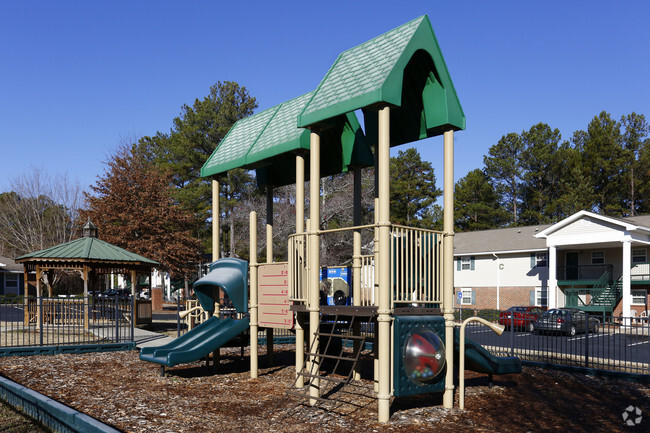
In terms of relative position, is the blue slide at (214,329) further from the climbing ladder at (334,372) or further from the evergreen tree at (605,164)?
the evergreen tree at (605,164)

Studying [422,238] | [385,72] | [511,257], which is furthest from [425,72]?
[511,257]

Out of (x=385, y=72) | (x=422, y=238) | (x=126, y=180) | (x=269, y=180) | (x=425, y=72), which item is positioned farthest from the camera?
(x=126, y=180)

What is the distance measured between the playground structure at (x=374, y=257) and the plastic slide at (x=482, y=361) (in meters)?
0.03

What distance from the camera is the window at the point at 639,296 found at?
32.4 m

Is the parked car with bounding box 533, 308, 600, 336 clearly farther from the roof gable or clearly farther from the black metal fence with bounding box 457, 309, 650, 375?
the roof gable

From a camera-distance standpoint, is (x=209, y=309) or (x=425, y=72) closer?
(x=425, y=72)

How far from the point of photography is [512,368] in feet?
34.1

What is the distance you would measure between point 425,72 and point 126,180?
3196 centimetres

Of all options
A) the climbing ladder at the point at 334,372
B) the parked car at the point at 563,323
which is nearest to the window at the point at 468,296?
the parked car at the point at 563,323

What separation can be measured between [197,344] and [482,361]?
558 cm

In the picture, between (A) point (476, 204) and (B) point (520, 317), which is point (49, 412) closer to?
(B) point (520, 317)

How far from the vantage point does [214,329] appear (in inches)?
473

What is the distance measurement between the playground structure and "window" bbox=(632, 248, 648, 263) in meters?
27.8

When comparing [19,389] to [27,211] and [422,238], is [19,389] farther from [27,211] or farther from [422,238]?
[27,211]
